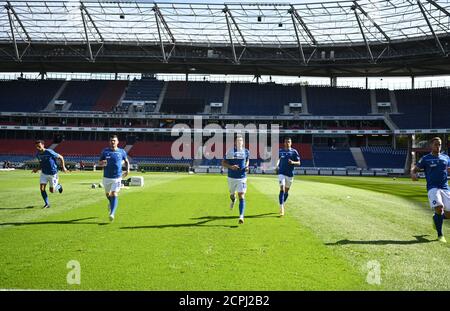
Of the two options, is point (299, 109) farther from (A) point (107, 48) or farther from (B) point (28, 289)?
(B) point (28, 289)

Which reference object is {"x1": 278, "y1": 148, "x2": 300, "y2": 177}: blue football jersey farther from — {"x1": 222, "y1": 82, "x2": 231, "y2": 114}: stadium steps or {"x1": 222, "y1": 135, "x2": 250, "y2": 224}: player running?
{"x1": 222, "y1": 82, "x2": 231, "y2": 114}: stadium steps

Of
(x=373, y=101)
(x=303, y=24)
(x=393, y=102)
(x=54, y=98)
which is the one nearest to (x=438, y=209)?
(x=303, y=24)

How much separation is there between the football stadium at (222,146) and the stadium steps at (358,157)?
1.55ft

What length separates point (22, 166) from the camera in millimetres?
61344

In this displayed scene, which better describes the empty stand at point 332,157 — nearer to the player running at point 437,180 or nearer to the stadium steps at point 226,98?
the stadium steps at point 226,98

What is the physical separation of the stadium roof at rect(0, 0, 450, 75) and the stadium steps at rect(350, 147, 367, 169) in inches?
582

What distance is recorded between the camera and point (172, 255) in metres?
7.50

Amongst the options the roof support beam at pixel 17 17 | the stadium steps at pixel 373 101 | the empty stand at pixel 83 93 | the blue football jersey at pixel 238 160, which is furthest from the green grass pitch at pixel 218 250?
the empty stand at pixel 83 93

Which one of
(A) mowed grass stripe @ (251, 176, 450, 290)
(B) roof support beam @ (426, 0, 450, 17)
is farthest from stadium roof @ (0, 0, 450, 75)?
(A) mowed grass stripe @ (251, 176, 450, 290)

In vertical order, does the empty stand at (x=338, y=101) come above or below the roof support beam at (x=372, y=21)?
below

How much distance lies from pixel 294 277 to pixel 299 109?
7152 cm

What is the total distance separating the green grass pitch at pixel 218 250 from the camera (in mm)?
5957

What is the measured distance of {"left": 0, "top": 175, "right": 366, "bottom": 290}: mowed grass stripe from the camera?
591 centimetres

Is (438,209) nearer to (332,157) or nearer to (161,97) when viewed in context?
(332,157)
